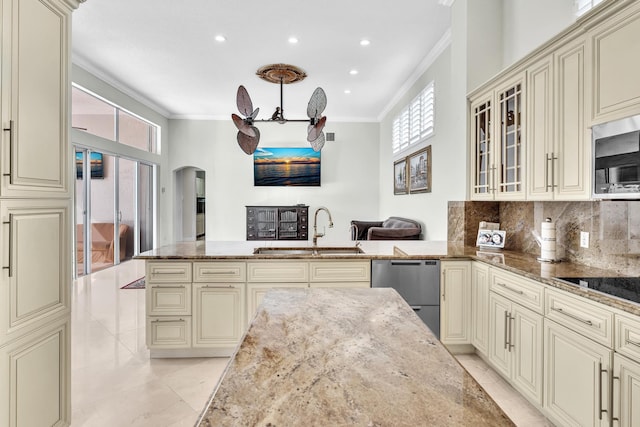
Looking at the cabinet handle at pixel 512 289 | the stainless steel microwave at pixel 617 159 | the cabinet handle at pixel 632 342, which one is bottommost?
the cabinet handle at pixel 632 342

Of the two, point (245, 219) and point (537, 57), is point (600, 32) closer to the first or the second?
point (537, 57)

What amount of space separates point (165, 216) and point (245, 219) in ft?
5.80

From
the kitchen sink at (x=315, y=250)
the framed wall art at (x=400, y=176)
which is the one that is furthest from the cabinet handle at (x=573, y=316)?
the framed wall art at (x=400, y=176)

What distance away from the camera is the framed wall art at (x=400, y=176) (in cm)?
642

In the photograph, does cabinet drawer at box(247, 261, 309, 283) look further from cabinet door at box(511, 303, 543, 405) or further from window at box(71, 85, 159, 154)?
window at box(71, 85, 159, 154)

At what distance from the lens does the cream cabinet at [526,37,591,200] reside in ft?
6.77

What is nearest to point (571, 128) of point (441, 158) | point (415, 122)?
point (441, 158)

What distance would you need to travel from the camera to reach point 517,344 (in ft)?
7.39

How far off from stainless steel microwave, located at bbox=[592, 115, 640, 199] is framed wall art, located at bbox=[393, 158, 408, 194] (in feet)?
14.4

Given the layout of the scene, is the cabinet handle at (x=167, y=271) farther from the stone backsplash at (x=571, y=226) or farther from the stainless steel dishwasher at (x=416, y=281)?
the stone backsplash at (x=571, y=226)

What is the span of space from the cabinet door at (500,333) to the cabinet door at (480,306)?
72 mm

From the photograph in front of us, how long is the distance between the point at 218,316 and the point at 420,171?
3.83 meters

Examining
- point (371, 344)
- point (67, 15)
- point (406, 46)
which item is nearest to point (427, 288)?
point (371, 344)

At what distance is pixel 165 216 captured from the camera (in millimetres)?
A: 8281
